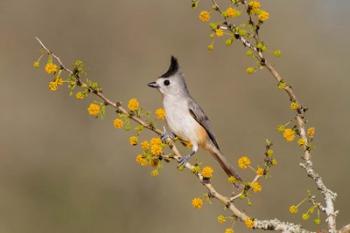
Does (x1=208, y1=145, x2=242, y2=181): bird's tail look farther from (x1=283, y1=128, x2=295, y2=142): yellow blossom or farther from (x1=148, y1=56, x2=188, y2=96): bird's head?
(x1=283, y1=128, x2=295, y2=142): yellow blossom

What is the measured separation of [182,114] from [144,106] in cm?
1073

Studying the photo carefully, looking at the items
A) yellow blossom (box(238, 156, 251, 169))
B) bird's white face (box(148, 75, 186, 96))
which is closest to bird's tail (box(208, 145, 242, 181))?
bird's white face (box(148, 75, 186, 96))

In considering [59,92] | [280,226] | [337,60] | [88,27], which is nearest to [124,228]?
[59,92]

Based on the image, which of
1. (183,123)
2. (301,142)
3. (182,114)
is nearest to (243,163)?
(301,142)

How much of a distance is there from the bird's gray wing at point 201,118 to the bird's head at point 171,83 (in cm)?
17

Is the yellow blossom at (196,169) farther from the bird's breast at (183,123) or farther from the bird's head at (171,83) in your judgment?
the bird's head at (171,83)

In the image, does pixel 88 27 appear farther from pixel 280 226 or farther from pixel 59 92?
pixel 280 226

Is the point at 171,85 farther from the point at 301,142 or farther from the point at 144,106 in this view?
the point at 144,106

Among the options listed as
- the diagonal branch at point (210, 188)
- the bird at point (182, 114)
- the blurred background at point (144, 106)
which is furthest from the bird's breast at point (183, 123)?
the blurred background at point (144, 106)

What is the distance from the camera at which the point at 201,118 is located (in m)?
6.71

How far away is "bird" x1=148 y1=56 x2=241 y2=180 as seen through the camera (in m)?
6.44

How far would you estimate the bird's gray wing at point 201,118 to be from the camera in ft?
21.8

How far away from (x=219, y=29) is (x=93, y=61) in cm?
1564

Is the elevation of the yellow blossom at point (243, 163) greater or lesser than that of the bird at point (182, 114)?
lesser
